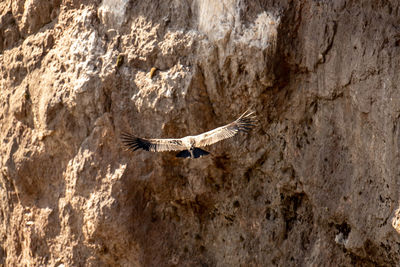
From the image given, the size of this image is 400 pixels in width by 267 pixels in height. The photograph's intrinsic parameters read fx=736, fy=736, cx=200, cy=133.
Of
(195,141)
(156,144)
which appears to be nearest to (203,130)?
Result: (195,141)

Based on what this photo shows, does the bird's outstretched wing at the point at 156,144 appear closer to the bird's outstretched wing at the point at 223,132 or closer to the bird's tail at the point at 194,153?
the bird's tail at the point at 194,153

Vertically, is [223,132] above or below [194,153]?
above

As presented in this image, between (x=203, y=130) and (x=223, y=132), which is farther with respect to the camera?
(x=203, y=130)

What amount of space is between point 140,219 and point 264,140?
1.50 m

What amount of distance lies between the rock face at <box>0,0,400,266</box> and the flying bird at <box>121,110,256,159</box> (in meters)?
0.37

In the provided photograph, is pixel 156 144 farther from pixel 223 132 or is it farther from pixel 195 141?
pixel 223 132

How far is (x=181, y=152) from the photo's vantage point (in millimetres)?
6754

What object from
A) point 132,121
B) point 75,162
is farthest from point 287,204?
point 75,162

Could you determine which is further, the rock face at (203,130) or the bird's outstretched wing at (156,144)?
the bird's outstretched wing at (156,144)

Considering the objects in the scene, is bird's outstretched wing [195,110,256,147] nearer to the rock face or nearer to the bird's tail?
the bird's tail

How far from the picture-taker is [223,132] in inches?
267

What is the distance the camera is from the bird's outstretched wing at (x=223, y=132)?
6758mm

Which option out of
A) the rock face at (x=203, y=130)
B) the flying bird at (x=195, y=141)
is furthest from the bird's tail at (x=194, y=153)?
the rock face at (x=203, y=130)

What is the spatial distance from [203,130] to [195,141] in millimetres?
445
